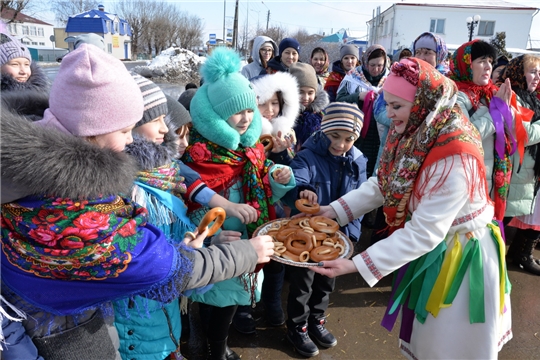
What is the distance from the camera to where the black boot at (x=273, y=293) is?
299 cm

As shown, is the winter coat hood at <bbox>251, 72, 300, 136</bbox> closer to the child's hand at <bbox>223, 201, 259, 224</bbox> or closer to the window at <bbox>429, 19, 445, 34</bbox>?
the child's hand at <bbox>223, 201, 259, 224</bbox>

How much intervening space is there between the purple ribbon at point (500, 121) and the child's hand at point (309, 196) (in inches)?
75.8

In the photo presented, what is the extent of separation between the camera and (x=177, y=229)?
2.00m

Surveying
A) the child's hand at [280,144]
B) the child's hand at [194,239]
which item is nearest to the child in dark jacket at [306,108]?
the child's hand at [280,144]

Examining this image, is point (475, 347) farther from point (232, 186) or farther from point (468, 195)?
point (232, 186)

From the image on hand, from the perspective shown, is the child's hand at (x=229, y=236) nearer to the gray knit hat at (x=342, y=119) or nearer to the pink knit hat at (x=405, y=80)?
the pink knit hat at (x=405, y=80)

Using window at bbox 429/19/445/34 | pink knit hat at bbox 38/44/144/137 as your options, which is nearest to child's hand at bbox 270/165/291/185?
pink knit hat at bbox 38/44/144/137

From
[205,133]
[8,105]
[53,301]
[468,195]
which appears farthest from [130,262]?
[468,195]

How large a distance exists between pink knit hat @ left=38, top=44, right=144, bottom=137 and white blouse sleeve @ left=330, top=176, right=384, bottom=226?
1.62 m

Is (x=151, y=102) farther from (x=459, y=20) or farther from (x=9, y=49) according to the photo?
(x=459, y=20)

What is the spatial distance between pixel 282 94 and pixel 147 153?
72.0 inches

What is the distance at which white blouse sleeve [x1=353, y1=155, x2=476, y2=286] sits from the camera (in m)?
1.66

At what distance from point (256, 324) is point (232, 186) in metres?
1.34

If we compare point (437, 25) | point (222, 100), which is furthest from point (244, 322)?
point (437, 25)
